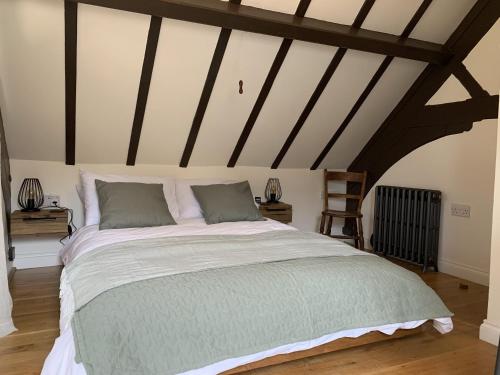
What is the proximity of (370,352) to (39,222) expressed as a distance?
105 inches

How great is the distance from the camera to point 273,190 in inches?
169

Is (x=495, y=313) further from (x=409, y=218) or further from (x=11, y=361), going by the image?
(x=11, y=361)

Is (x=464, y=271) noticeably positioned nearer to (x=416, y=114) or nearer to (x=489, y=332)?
(x=489, y=332)

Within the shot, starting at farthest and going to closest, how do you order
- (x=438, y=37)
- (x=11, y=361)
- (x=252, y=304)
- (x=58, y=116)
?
(x=438, y=37)
(x=58, y=116)
(x=11, y=361)
(x=252, y=304)

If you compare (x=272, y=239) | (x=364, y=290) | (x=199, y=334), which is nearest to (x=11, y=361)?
(x=199, y=334)

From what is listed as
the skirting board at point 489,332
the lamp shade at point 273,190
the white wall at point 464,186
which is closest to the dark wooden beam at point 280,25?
the white wall at point 464,186

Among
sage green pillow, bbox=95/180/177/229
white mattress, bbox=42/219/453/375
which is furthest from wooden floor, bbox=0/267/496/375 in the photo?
sage green pillow, bbox=95/180/177/229

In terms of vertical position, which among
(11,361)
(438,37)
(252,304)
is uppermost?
(438,37)

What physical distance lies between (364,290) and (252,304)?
2.11 ft

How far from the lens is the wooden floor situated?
2.01 meters

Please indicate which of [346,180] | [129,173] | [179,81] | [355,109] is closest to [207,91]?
[179,81]

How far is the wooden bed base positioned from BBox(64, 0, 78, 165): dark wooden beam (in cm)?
234

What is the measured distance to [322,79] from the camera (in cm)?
355

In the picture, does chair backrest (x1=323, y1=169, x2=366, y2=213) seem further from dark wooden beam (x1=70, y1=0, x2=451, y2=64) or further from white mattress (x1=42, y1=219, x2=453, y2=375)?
dark wooden beam (x1=70, y1=0, x2=451, y2=64)
